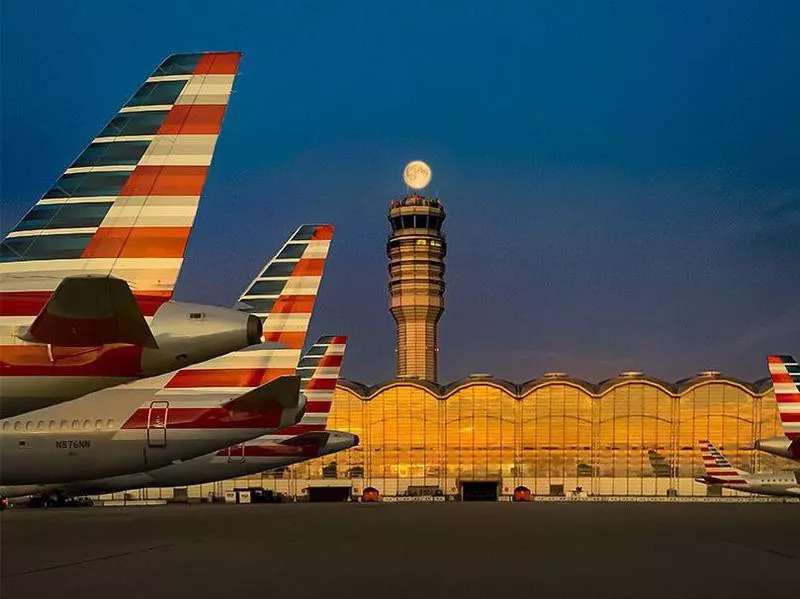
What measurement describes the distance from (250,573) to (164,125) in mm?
8627

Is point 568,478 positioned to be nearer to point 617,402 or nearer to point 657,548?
point 617,402

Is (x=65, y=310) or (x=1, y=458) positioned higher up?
(x=65, y=310)

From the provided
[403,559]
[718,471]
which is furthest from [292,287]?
[718,471]

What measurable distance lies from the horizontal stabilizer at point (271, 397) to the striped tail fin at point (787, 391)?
85.9ft

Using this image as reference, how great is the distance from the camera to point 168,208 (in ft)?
43.4

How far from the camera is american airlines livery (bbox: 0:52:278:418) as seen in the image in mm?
11672

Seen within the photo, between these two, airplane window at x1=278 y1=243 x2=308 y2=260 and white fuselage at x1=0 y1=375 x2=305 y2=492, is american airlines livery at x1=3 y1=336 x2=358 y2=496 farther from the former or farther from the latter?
white fuselage at x1=0 y1=375 x2=305 y2=492

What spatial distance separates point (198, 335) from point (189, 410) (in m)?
→ 16.8

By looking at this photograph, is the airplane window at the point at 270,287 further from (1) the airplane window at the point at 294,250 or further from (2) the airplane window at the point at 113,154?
(2) the airplane window at the point at 113,154

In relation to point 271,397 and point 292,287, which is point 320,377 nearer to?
point 292,287

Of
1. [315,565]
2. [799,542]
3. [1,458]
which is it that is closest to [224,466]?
[1,458]

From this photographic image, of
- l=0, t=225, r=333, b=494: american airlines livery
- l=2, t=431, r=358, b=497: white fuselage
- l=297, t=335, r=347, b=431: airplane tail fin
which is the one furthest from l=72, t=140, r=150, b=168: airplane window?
l=297, t=335, r=347, b=431: airplane tail fin

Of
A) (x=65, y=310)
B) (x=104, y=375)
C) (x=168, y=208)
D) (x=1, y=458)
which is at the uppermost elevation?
(x=168, y=208)

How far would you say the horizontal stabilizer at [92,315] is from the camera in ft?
29.4
